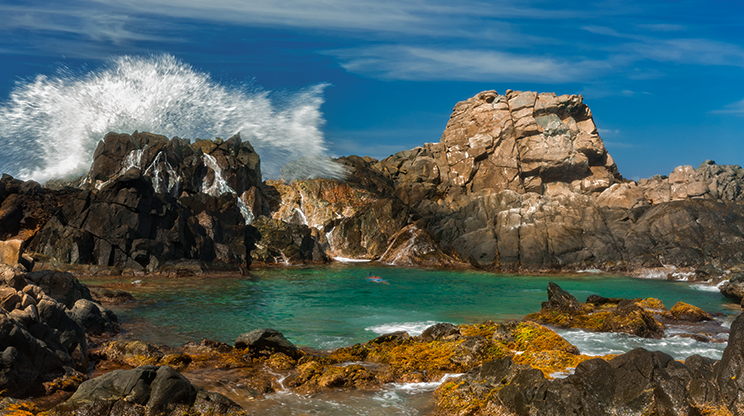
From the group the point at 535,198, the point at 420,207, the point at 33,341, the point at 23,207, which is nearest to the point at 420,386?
the point at 33,341

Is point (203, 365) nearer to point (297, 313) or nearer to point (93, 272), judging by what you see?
point (297, 313)

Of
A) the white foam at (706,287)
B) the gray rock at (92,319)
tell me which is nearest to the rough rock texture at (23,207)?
the gray rock at (92,319)

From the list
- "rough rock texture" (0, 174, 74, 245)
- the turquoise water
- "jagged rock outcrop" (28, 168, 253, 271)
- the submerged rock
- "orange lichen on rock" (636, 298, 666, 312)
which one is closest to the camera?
the submerged rock

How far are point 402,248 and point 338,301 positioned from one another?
3549 centimetres

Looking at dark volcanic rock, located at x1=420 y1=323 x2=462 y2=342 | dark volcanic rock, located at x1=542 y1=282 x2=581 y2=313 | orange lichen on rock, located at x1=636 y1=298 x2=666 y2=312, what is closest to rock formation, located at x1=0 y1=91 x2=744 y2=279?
orange lichen on rock, located at x1=636 y1=298 x2=666 y2=312

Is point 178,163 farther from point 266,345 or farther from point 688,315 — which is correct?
point 688,315

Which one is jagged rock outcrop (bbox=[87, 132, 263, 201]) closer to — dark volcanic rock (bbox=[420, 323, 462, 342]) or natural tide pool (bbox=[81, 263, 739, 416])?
natural tide pool (bbox=[81, 263, 739, 416])

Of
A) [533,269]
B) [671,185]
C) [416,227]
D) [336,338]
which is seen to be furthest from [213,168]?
[671,185]

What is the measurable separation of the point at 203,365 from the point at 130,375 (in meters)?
4.49

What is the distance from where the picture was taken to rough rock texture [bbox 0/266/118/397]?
1066 centimetres

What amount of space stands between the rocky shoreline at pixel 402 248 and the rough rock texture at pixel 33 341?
0.05 m

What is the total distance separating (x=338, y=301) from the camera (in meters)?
33.2

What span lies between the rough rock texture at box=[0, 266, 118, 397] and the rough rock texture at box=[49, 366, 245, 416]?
1.95 metres

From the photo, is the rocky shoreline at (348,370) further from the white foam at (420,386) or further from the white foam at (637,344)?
the white foam at (637,344)
